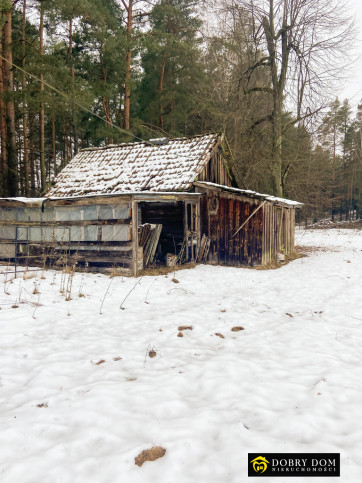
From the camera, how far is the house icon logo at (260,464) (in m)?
2.22

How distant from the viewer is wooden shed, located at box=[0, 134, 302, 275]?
10.4 m

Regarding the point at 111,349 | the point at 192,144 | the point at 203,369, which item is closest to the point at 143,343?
the point at 111,349

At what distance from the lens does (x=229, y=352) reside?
4.31m

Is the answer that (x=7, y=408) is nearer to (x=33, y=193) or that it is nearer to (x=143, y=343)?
(x=143, y=343)

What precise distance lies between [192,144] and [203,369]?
11.9m

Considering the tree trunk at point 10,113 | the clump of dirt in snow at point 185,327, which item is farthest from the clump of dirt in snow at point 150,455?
the tree trunk at point 10,113

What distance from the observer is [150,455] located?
2.32 m

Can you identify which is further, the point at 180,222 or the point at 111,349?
the point at 180,222

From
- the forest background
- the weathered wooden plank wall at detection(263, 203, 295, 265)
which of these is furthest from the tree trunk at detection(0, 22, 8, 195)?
the weathered wooden plank wall at detection(263, 203, 295, 265)

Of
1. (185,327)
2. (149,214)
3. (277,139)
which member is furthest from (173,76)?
(185,327)

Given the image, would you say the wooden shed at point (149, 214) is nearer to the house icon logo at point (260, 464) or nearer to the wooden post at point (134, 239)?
the wooden post at point (134, 239)

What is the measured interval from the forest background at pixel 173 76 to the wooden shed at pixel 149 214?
3.08m

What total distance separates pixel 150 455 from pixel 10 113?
53.9ft

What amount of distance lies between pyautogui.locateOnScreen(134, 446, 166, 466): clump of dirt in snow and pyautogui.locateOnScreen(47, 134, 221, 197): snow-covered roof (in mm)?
9744
